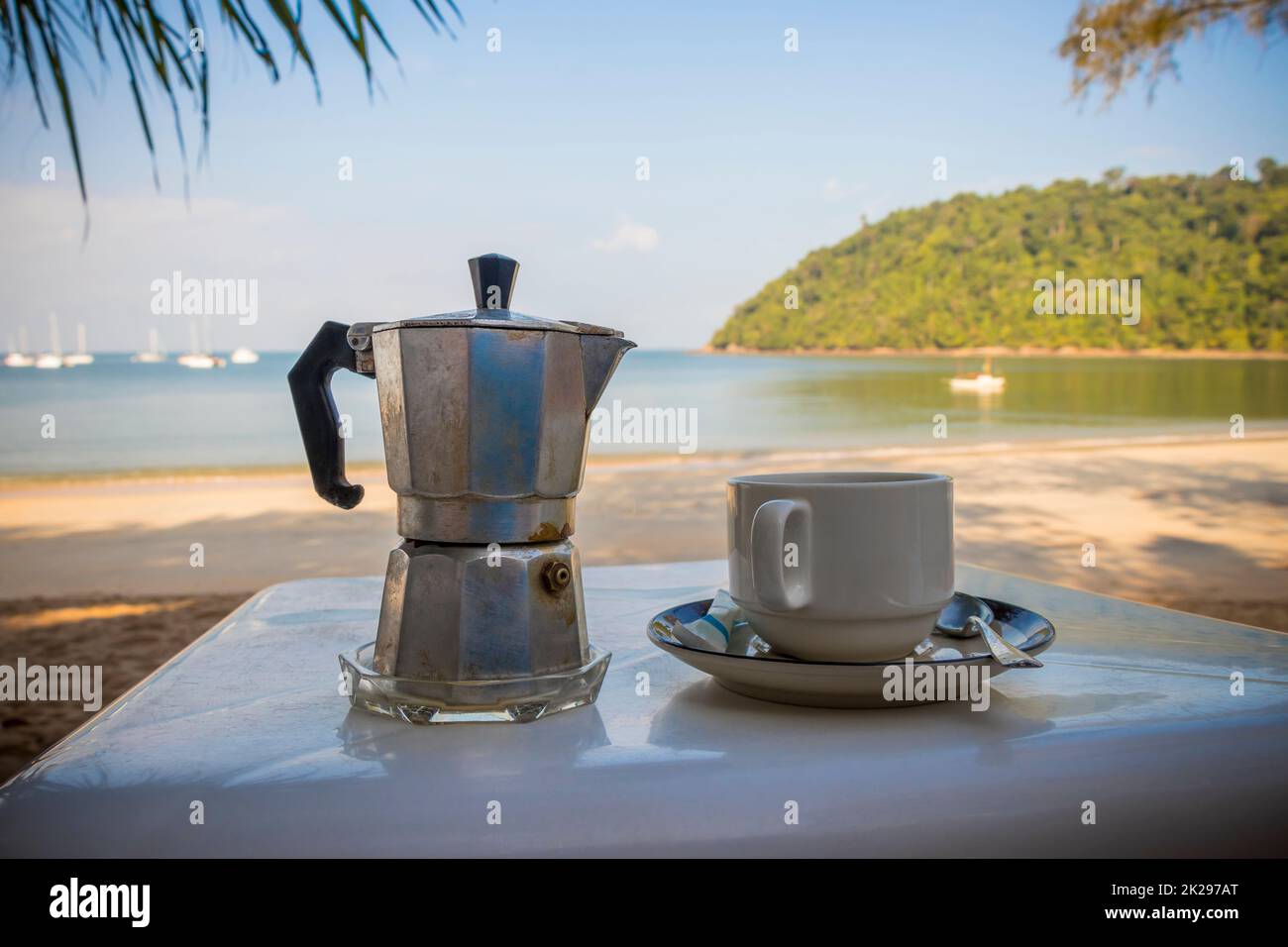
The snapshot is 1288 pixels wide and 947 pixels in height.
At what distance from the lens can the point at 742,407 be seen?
1725 cm

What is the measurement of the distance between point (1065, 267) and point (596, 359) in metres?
31.7

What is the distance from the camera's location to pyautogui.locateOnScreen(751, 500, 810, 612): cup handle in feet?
1.55

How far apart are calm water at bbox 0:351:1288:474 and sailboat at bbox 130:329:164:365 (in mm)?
2910

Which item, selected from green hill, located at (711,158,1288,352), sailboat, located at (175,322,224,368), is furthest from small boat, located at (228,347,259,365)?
green hill, located at (711,158,1288,352)

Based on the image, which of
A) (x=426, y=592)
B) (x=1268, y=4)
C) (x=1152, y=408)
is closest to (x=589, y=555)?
(x=1268, y=4)

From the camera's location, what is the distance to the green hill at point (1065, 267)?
26266 mm

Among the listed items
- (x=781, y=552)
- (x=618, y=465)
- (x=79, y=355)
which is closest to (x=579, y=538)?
(x=618, y=465)

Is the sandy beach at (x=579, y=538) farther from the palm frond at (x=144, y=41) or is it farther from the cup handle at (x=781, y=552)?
the cup handle at (x=781, y=552)

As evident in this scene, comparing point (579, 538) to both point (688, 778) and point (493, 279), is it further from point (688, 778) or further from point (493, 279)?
point (688, 778)

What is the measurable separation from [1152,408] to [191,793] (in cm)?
1754

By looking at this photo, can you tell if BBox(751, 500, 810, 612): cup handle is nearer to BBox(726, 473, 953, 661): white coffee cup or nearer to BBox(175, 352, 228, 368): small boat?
BBox(726, 473, 953, 661): white coffee cup

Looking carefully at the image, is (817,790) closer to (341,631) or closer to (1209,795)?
(1209,795)

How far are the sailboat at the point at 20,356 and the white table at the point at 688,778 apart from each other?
1201 inches
